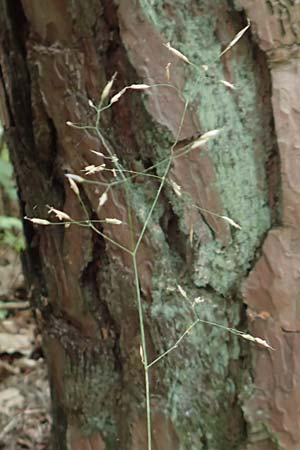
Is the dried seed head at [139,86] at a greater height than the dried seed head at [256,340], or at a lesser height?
greater

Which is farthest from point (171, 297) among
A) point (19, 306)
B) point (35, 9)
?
point (19, 306)

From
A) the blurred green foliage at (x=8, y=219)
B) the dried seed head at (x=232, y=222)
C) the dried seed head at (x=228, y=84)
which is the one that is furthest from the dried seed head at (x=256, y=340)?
the blurred green foliage at (x=8, y=219)

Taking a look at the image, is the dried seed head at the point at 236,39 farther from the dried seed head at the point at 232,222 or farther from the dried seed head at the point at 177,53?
the dried seed head at the point at 232,222

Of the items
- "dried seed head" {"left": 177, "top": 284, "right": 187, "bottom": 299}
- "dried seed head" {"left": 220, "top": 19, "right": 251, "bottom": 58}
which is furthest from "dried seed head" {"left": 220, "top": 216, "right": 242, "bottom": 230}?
"dried seed head" {"left": 220, "top": 19, "right": 251, "bottom": 58}

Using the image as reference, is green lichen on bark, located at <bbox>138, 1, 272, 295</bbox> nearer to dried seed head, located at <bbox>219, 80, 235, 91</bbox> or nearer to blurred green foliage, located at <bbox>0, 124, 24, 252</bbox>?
dried seed head, located at <bbox>219, 80, 235, 91</bbox>

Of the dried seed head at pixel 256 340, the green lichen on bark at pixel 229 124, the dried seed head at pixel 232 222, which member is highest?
the green lichen on bark at pixel 229 124

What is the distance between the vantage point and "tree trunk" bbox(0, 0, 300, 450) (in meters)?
1.06

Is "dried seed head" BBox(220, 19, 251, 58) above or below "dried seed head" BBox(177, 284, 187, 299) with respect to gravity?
above

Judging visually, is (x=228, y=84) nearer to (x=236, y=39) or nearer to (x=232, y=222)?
(x=236, y=39)

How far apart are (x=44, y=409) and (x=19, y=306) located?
2.49 ft

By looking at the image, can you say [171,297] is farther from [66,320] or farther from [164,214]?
[66,320]

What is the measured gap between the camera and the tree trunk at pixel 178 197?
1.06 m

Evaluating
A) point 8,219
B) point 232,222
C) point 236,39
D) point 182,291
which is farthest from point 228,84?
point 8,219

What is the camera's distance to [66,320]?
51.0 inches
